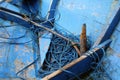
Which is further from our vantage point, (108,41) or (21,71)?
(21,71)

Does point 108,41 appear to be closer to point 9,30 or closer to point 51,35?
point 51,35

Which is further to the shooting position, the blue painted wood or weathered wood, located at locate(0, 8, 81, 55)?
weathered wood, located at locate(0, 8, 81, 55)

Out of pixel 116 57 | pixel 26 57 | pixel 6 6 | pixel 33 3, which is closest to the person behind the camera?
pixel 116 57

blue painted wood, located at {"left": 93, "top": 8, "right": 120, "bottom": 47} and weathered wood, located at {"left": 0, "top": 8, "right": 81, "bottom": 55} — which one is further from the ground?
blue painted wood, located at {"left": 93, "top": 8, "right": 120, "bottom": 47}

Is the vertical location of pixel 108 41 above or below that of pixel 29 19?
above

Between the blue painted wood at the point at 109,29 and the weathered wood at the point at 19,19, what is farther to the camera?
the weathered wood at the point at 19,19

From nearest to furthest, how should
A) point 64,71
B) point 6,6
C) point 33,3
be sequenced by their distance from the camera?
point 64,71, point 6,6, point 33,3

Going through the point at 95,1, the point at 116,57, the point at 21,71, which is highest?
the point at 95,1

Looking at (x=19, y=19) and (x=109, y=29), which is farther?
(x=19, y=19)

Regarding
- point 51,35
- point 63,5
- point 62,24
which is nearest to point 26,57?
point 51,35

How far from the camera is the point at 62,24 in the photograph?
11.5 feet

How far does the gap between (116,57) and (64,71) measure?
65 centimetres

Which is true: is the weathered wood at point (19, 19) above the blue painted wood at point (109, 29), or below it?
below

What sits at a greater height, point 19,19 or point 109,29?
point 109,29
